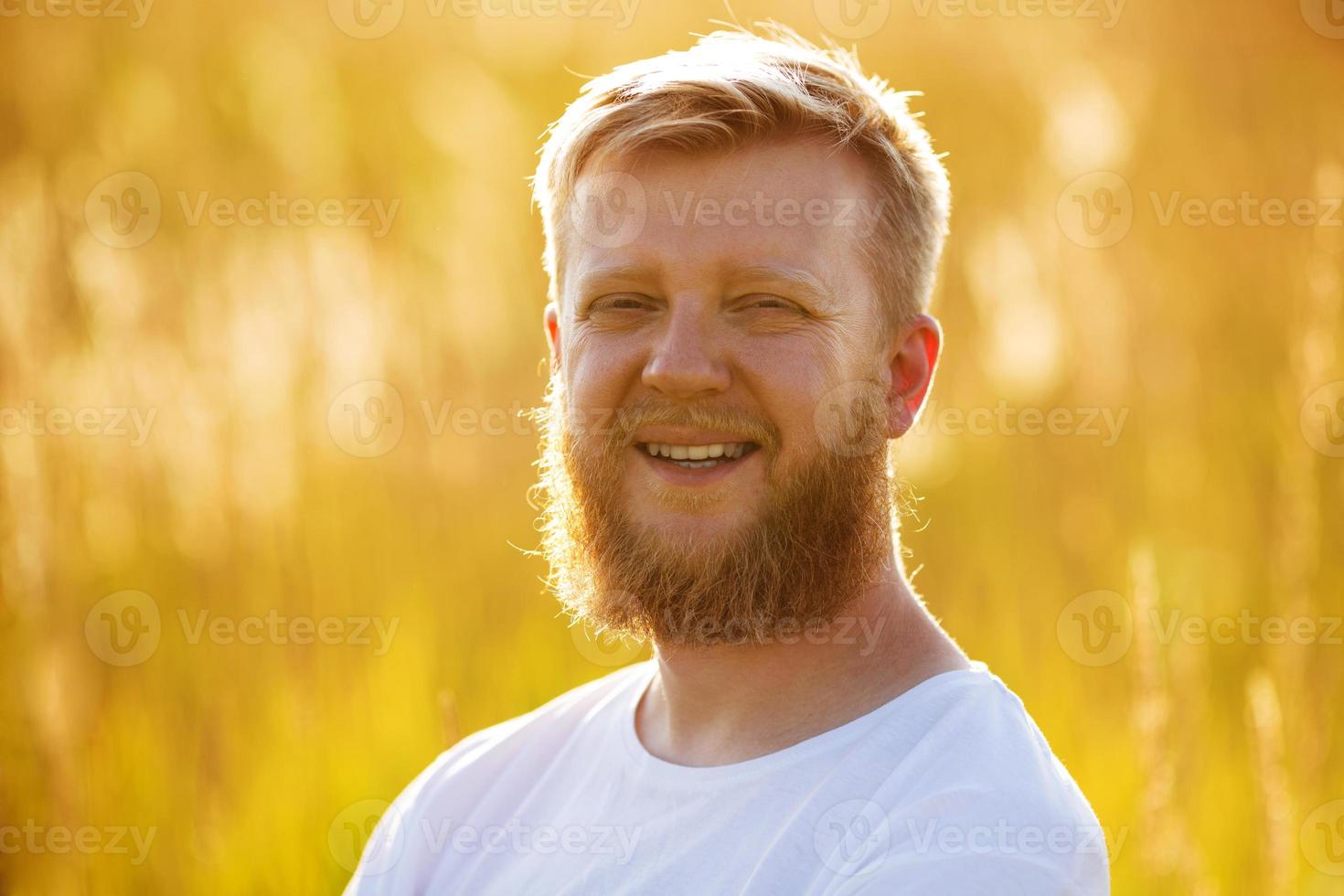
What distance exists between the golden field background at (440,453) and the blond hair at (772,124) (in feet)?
2.42

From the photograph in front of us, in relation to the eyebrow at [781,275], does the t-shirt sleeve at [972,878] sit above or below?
below

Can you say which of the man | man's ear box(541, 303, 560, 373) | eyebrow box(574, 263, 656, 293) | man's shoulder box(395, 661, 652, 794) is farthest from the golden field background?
eyebrow box(574, 263, 656, 293)

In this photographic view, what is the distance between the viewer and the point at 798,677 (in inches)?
77.6

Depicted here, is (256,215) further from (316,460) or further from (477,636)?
(477,636)

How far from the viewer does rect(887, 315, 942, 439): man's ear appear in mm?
2246

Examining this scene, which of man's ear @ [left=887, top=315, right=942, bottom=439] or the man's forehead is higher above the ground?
the man's forehead

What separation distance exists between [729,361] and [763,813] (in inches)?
28.0

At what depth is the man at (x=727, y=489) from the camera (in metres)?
1.84

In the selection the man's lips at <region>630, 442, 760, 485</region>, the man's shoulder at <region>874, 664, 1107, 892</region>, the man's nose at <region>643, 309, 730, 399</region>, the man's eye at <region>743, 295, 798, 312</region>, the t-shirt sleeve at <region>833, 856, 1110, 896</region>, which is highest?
the man's eye at <region>743, 295, 798, 312</region>

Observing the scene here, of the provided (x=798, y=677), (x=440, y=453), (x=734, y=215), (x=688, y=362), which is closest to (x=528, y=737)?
(x=798, y=677)

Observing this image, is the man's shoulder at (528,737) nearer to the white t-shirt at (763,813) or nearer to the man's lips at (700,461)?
the white t-shirt at (763,813)

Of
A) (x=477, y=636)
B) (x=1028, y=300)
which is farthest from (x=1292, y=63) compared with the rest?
(x=477, y=636)

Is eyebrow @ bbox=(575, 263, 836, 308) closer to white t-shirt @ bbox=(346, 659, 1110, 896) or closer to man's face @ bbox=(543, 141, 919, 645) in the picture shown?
man's face @ bbox=(543, 141, 919, 645)

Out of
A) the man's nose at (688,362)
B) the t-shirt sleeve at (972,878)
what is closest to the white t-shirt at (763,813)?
the t-shirt sleeve at (972,878)
